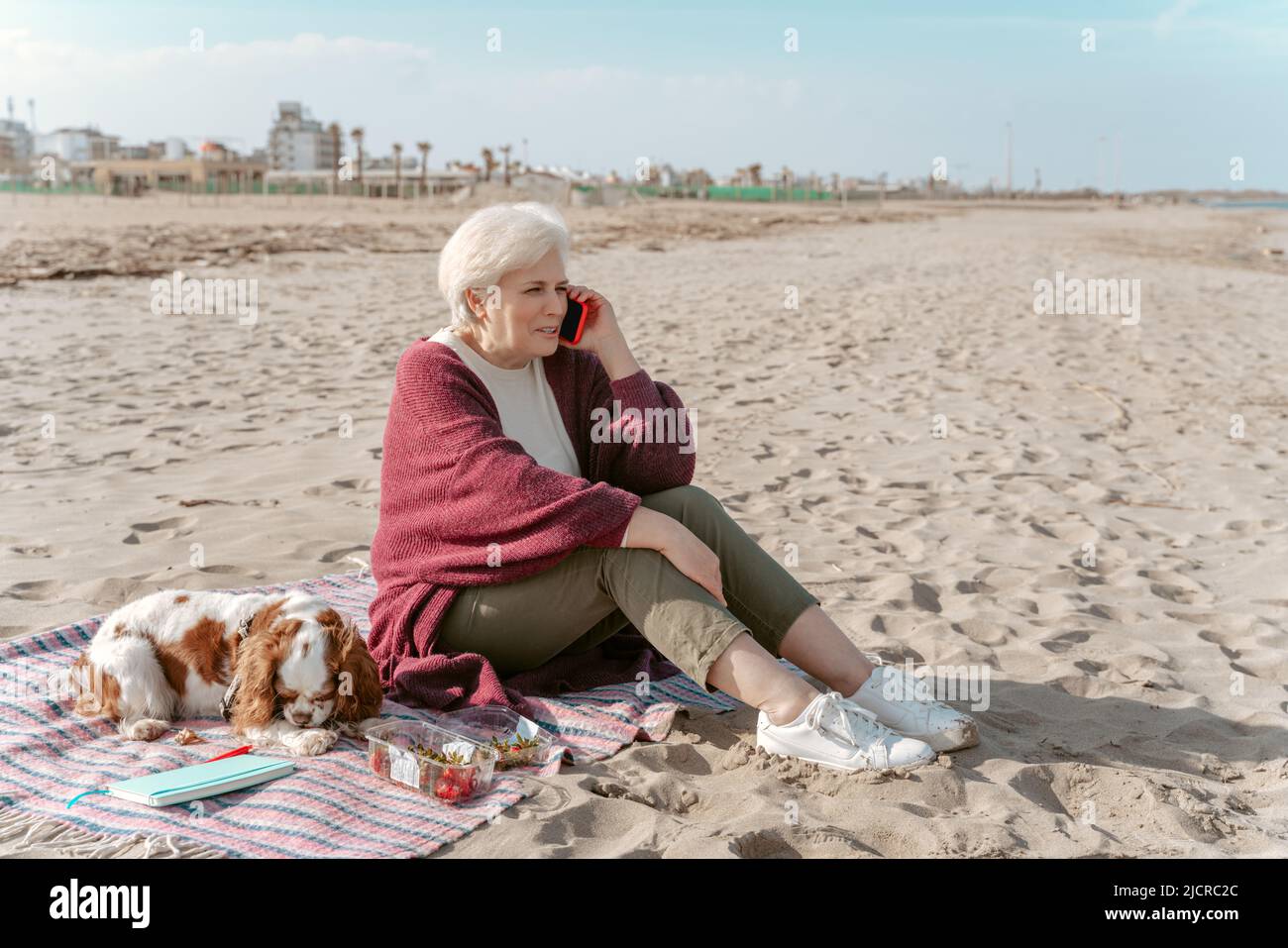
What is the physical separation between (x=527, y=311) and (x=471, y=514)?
616 mm

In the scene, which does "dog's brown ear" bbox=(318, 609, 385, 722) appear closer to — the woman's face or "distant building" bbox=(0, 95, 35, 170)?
the woman's face

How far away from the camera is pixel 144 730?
10.0 ft

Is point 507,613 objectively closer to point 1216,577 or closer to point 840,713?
point 840,713

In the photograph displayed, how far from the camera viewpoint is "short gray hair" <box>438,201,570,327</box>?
324 centimetres

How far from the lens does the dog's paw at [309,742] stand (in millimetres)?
2957

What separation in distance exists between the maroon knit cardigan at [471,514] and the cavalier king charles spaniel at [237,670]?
0.88 feet

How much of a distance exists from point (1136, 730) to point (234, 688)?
A: 255cm

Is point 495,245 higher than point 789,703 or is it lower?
higher
